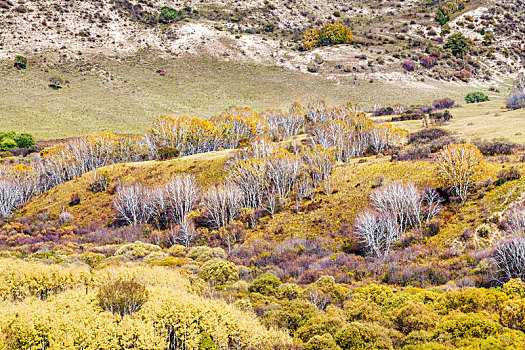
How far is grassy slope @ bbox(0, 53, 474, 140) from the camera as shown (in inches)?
4277

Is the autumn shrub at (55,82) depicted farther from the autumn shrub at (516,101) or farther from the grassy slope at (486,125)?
the autumn shrub at (516,101)

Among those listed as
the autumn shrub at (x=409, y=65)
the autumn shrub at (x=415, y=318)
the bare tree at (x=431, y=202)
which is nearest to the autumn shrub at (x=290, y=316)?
the autumn shrub at (x=415, y=318)

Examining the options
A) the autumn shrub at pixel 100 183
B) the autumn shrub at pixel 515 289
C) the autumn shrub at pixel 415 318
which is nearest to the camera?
the autumn shrub at pixel 415 318

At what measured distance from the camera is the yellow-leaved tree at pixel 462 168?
4281cm

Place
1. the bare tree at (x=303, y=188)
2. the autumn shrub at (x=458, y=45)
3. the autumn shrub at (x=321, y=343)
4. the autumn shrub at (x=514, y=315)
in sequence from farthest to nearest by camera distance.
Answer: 1. the autumn shrub at (x=458, y=45)
2. the bare tree at (x=303, y=188)
3. the autumn shrub at (x=514, y=315)
4. the autumn shrub at (x=321, y=343)

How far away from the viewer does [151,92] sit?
428ft

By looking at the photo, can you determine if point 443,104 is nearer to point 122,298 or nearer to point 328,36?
point 328,36

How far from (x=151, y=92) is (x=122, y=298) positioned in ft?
395

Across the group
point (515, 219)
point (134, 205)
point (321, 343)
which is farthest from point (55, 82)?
point (321, 343)

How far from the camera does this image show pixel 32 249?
46.9 metres

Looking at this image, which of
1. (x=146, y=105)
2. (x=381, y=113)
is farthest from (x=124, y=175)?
(x=381, y=113)

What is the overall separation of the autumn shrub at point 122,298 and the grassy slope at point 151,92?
290 ft

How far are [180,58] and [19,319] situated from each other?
148194 mm

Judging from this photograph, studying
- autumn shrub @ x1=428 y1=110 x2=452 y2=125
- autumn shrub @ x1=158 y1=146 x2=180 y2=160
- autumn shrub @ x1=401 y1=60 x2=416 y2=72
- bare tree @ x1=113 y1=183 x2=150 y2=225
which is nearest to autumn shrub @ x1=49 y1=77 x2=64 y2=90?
autumn shrub @ x1=158 y1=146 x2=180 y2=160
